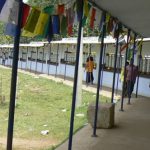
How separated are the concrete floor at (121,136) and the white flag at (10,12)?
14.5 ft

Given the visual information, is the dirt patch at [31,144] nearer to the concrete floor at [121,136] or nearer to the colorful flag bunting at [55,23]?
the concrete floor at [121,136]

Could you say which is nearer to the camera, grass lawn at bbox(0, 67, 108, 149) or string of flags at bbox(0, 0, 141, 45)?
string of flags at bbox(0, 0, 141, 45)

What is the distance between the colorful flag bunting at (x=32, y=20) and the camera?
20.5 ft

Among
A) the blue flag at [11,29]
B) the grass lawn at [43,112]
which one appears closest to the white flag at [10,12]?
the blue flag at [11,29]

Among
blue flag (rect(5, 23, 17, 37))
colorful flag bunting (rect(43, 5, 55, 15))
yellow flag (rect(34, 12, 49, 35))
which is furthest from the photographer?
colorful flag bunting (rect(43, 5, 55, 15))

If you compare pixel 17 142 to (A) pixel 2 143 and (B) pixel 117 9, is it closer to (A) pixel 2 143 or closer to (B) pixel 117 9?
(A) pixel 2 143

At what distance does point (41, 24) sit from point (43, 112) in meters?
11.4

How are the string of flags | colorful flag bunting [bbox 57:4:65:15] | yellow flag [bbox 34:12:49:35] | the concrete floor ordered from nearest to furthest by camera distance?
the string of flags < yellow flag [bbox 34:12:49:35] < colorful flag bunting [bbox 57:4:65:15] < the concrete floor

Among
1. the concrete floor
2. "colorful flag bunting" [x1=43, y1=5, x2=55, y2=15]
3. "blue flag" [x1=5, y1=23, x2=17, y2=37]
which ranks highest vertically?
"colorful flag bunting" [x1=43, y1=5, x2=55, y2=15]

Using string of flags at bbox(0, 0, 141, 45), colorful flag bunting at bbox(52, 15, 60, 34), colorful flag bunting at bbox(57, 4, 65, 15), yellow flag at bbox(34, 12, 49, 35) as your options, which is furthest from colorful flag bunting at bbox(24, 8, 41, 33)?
colorful flag bunting at bbox(57, 4, 65, 15)

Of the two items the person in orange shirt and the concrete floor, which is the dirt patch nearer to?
the concrete floor

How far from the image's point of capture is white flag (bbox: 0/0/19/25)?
5395 millimetres

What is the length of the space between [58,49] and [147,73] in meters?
16.8

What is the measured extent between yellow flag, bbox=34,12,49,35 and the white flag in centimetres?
94
